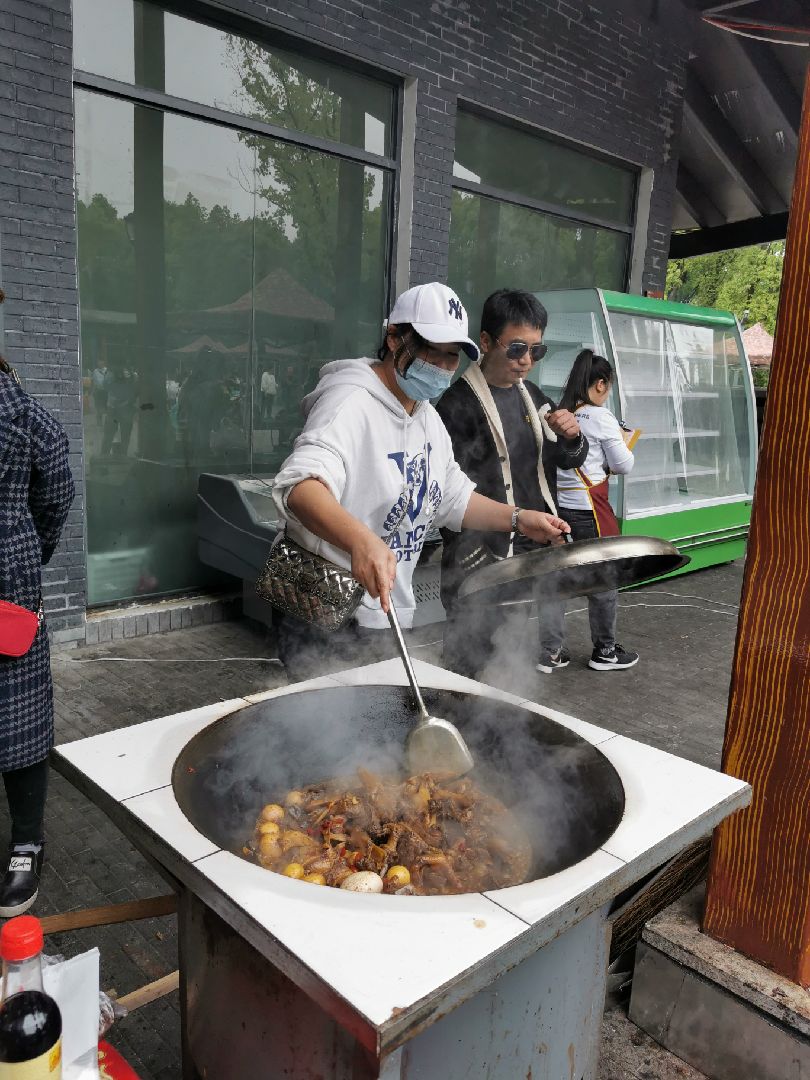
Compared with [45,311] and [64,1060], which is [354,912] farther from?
[45,311]

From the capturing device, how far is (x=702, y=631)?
655cm

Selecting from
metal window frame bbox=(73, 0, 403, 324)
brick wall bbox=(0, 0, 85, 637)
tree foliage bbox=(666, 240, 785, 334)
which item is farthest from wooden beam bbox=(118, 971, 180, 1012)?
tree foliage bbox=(666, 240, 785, 334)

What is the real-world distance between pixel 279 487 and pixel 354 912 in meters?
1.13

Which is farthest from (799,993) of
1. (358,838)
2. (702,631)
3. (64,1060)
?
(702,631)

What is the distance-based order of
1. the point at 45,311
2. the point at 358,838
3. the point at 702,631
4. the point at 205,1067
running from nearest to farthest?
1. the point at 205,1067
2. the point at 358,838
3. the point at 45,311
4. the point at 702,631

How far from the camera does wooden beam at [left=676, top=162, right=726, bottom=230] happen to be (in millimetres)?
11219

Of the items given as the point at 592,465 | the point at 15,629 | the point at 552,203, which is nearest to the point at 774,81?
the point at 552,203

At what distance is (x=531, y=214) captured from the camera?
26.1ft

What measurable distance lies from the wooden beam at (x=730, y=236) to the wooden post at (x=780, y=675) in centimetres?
1039

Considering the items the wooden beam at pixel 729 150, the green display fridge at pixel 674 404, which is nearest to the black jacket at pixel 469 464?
the green display fridge at pixel 674 404

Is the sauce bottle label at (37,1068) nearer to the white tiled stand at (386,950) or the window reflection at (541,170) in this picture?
the white tiled stand at (386,950)

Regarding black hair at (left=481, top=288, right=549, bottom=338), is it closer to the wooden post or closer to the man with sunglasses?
the man with sunglasses

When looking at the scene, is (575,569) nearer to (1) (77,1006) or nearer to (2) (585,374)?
(1) (77,1006)

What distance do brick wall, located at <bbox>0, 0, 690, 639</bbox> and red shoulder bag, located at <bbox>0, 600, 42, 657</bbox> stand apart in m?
2.71
